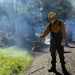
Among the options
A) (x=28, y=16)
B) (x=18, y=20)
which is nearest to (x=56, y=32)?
(x=18, y=20)

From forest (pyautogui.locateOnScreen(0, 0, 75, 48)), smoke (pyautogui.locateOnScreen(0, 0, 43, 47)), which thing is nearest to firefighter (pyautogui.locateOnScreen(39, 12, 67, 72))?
smoke (pyautogui.locateOnScreen(0, 0, 43, 47))

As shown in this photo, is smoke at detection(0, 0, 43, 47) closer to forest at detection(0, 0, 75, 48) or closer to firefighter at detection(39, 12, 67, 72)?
forest at detection(0, 0, 75, 48)

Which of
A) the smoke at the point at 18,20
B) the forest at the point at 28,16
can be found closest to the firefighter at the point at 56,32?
the smoke at the point at 18,20

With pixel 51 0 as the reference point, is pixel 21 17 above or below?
below

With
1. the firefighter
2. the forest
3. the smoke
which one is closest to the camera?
the firefighter

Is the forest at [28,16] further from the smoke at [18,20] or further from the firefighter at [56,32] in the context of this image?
the firefighter at [56,32]

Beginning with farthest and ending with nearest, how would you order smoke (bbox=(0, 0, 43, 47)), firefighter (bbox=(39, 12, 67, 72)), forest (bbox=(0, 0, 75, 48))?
forest (bbox=(0, 0, 75, 48)) → smoke (bbox=(0, 0, 43, 47)) → firefighter (bbox=(39, 12, 67, 72))

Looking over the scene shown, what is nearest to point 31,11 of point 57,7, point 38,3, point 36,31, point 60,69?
point 38,3

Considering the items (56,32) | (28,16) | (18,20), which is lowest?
(18,20)

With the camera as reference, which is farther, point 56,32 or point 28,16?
point 28,16

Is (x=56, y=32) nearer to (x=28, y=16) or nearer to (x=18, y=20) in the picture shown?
(x=18, y=20)

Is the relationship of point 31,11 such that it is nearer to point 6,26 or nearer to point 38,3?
point 38,3

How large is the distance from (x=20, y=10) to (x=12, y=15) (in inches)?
45.4

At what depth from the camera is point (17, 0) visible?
28.0 m
